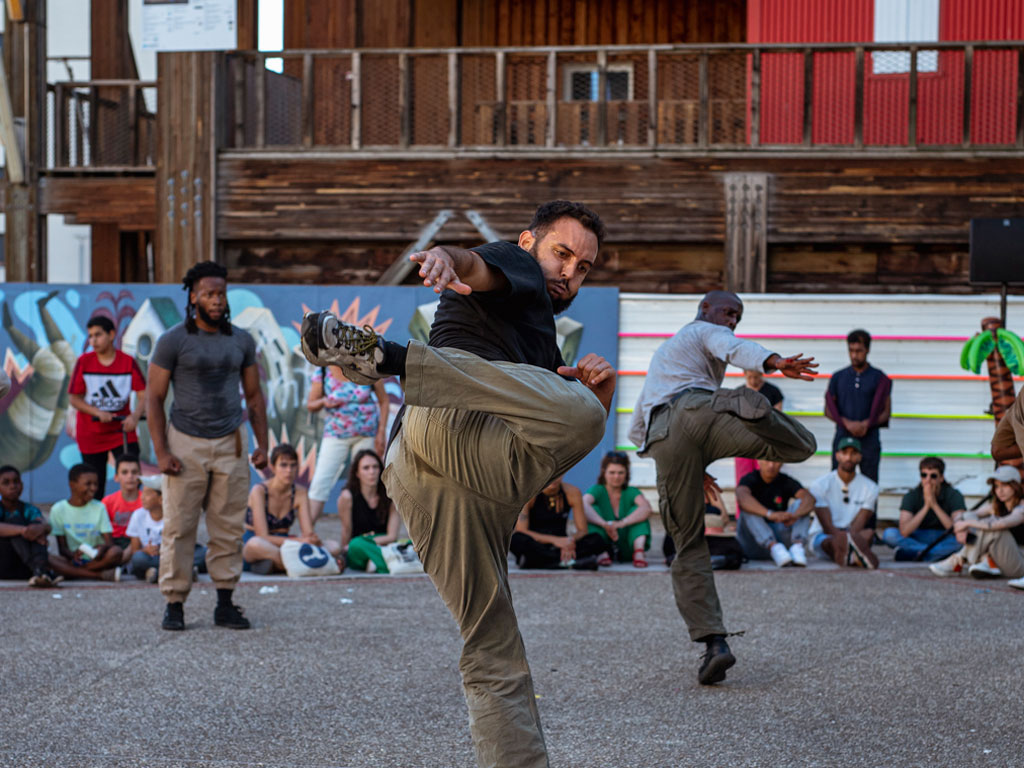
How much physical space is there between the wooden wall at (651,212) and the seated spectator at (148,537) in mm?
6407

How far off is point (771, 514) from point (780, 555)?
0.38 m

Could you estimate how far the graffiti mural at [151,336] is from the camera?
1298cm

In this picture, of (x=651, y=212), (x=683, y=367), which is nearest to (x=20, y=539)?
(x=683, y=367)

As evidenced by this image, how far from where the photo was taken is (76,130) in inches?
667

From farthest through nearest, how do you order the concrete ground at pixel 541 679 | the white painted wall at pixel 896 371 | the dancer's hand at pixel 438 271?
1. the white painted wall at pixel 896 371
2. the concrete ground at pixel 541 679
3. the dancer's hand at pixel 438 271

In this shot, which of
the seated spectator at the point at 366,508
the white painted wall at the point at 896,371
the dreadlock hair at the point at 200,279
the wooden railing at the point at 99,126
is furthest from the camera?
the wooden railing at the point at 99,126

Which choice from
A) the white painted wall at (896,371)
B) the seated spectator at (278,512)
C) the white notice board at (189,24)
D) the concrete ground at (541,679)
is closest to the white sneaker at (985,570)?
the concrete ground at (541,679)

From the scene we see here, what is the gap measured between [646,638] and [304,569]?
3.24m

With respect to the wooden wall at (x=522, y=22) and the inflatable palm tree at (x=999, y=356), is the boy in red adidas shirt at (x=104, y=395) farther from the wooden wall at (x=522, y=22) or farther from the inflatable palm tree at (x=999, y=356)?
the wooden wall at (x=522, y=22)

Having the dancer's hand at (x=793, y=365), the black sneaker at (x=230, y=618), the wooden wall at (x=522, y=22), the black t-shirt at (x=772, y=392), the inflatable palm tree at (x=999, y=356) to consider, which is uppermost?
the wooden wall at (x=522, y=22)

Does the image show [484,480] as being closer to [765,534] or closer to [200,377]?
[200,377]

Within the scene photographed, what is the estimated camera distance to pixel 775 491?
35.1 ft

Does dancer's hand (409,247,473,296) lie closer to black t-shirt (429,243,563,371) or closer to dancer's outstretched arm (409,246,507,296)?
dancer's outstretched arm (409,246,507,296)

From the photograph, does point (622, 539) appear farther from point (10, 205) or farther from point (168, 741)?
point (10, 205)
